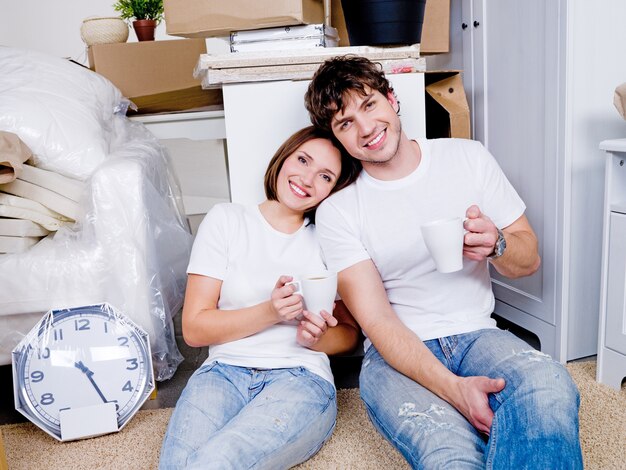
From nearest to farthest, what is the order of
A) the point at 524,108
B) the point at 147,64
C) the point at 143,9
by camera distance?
the point at 524,108 < the point at 147,64 < the point at 143,9

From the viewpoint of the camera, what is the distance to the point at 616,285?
140 cm

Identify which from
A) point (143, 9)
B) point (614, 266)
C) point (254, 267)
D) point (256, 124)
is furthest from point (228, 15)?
point (143, 9)

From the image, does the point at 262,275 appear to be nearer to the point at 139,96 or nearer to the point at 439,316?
the point at 439,316

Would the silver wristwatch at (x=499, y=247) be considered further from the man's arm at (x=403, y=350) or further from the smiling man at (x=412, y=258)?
the man's arm at (x=403, y=350)

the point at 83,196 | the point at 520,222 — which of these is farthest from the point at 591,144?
the point at 83,196

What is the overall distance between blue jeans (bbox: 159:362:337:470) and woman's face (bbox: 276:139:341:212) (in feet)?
1.14

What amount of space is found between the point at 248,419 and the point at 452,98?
3.44ft

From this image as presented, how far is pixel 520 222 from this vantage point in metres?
1.28

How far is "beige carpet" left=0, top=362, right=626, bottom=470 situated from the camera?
119cm

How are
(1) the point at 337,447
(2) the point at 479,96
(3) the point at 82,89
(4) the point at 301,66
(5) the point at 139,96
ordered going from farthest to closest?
(5) the point at 139,96 < (2) the point at 479,96 < (3) the point at 82,89 < (4) the point at 301,66 < (1) the point at 337,447

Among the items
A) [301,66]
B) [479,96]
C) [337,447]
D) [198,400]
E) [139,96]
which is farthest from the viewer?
[139,96]

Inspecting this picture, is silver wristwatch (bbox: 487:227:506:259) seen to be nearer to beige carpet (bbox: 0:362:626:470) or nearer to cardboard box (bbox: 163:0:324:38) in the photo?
beige carpet (bbox: 0:362:626:470)

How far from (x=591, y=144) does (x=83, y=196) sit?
47.3 inches

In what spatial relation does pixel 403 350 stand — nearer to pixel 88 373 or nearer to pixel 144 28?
pixel 88 373
